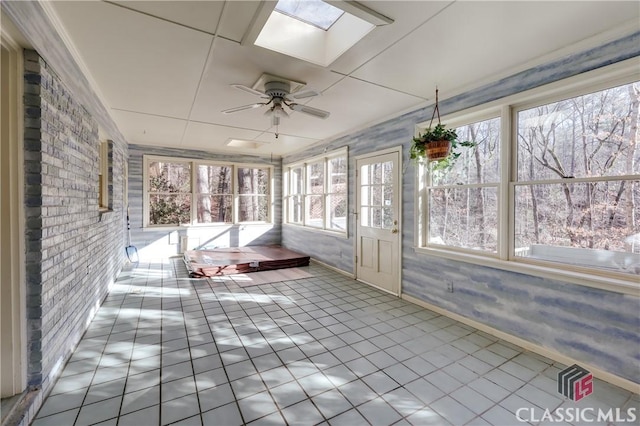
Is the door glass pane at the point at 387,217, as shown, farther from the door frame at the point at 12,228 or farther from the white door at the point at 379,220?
the door frame at the point at 12,228

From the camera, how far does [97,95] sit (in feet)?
10.9

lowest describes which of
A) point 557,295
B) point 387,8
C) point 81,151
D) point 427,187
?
point 557,295

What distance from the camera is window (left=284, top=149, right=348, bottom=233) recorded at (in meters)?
5.37

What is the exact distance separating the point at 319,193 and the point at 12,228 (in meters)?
4.69

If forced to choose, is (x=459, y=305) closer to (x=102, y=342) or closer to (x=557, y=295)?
(x=557, y=295)

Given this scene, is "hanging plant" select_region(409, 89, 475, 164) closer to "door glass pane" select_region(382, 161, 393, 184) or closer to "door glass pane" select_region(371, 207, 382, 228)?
"door glass pane" select_region(382, 161, 393, 184)

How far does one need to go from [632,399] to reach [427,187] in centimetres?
242

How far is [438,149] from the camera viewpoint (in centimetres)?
282

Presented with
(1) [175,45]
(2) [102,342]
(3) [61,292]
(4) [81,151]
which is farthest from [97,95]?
(2) [102,342]

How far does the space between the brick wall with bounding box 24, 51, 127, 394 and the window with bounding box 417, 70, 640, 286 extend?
3.51m

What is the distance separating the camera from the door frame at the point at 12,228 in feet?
5.55

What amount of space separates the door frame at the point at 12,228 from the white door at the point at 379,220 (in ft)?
11.8

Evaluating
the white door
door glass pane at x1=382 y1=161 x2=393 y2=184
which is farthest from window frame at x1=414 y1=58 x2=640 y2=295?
door glass pane at x1=382 y1=161 x2=393 y2=184

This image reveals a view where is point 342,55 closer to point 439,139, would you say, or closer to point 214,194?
point 439,139
